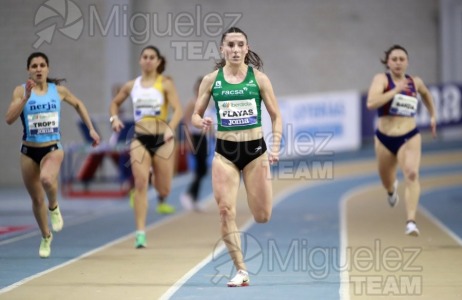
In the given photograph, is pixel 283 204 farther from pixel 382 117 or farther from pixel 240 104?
pixel 240 104

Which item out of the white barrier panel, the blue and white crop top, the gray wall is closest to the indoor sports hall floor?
the blue and white crop top

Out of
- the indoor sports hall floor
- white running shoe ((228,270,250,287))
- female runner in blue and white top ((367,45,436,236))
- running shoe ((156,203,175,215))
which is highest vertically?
female runner in blue and white top ((367,45,436,236))

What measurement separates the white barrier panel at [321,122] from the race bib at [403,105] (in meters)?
11.3

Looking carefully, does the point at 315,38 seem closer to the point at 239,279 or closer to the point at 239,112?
the point at 239,112

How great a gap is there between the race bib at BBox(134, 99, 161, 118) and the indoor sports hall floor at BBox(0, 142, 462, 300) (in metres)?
1.54

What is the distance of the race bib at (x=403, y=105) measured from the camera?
11.4 metres

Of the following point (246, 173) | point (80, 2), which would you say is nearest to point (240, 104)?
point (246, 173)

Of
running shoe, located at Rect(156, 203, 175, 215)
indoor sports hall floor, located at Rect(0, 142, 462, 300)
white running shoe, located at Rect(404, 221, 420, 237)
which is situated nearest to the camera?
indoor sports hall floor, located at Rect(0, 142, 462, 300)

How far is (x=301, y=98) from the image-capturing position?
24.1 m

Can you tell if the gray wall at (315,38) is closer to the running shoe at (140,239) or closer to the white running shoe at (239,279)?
the running shoe at (140,239)

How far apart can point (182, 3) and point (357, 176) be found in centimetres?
725

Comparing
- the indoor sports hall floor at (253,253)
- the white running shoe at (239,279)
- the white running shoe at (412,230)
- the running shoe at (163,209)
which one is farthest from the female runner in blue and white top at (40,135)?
the running shoe at (163,209)

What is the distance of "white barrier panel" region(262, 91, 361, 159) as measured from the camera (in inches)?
926

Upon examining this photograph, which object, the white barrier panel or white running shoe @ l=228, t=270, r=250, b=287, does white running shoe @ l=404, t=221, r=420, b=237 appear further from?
the white barrier panel
